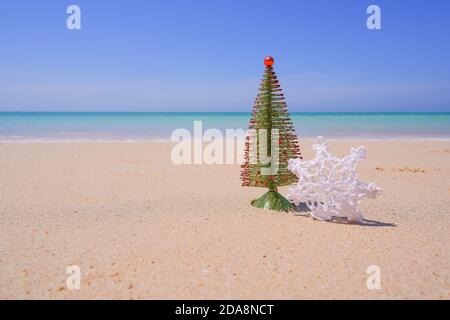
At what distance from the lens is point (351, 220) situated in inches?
218

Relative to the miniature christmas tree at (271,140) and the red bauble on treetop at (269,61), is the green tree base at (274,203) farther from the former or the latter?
the red bauble on treetop at (269,61)

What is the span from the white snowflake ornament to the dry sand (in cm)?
21

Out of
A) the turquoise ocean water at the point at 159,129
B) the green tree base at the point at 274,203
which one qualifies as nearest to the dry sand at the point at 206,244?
the green tree base at the point at 274,203

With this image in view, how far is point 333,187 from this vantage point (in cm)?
538

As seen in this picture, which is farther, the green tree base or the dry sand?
the green tree base

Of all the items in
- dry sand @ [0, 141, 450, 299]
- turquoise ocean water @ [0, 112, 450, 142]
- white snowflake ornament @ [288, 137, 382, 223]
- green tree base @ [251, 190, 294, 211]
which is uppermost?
turquoise ocean water @ [0, 112, 450, 142]

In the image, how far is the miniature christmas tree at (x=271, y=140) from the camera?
6.07 meters

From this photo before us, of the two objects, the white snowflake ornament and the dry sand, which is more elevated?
the white snowflake ornament

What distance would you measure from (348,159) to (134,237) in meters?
2.87

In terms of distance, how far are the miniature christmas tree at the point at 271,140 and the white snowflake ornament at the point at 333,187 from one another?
1.70 ft

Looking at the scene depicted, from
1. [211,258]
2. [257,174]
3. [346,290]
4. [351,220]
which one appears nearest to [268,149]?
[257,174]

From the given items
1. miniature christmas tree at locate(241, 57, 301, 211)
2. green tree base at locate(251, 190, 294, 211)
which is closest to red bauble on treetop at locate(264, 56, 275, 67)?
miniature christmas tree at locate(241, 57, 301, 211)

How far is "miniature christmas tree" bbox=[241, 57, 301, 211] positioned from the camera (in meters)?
6.07

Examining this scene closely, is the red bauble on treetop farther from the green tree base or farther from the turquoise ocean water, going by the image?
the turquoise ocean water
